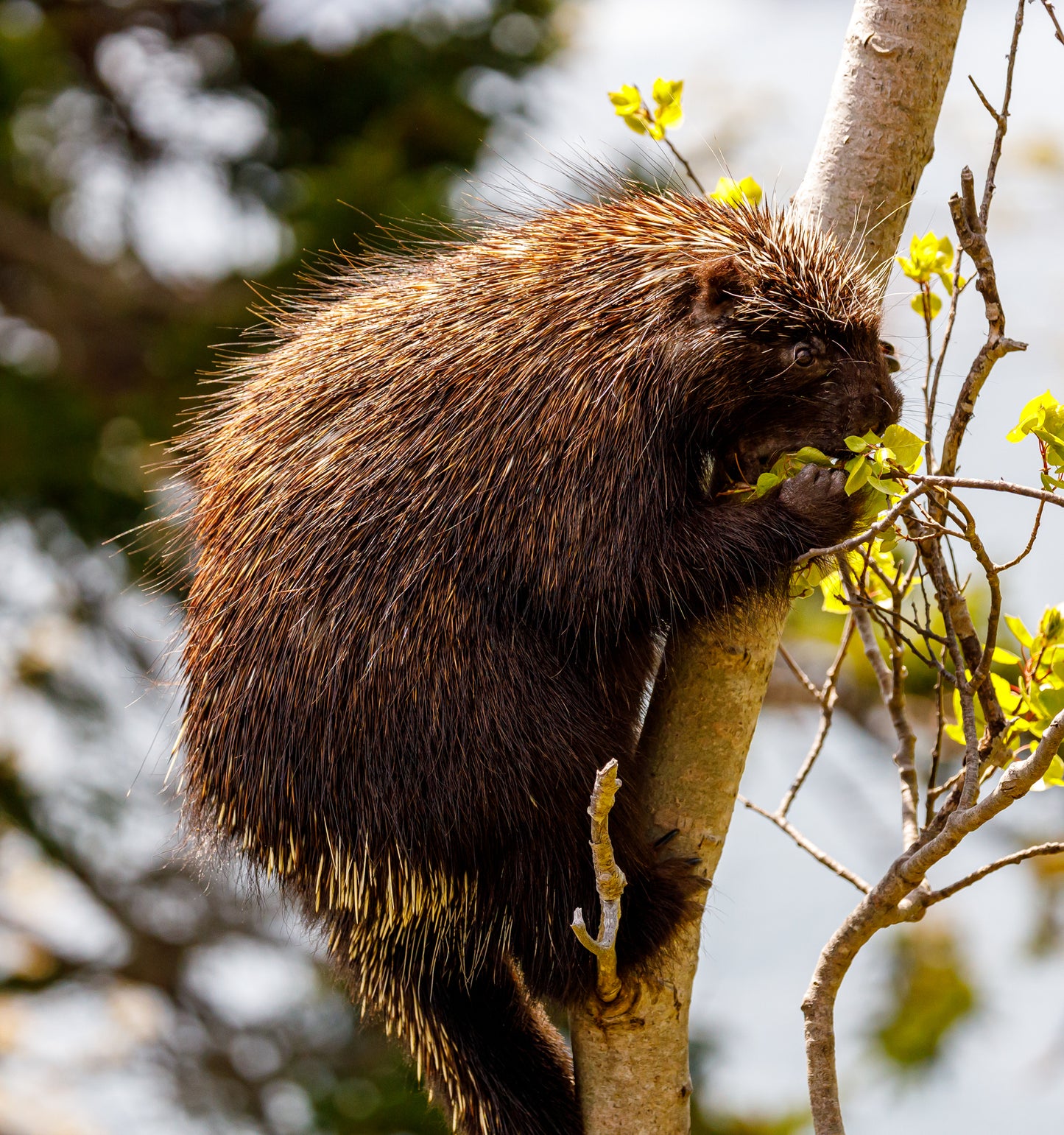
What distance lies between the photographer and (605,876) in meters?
1.92

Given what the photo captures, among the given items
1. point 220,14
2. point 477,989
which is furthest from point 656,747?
point 220,14

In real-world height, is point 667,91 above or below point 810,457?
above

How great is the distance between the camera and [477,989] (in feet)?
8.09

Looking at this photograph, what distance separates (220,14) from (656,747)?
7932 mm

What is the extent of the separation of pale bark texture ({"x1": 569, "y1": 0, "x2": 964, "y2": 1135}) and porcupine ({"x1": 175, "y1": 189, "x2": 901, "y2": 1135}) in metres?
0.07

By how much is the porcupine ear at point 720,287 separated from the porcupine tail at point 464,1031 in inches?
48.2

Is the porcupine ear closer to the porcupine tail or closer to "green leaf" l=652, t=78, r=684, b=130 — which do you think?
"green leaf" l=652, t=78, r=684, b=130

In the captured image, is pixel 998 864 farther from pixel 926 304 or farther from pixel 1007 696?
pixel 926 304

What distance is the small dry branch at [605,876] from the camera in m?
1.80

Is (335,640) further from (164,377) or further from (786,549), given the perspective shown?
(164,377)

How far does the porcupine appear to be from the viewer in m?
2.22

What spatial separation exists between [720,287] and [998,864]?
1154 mm

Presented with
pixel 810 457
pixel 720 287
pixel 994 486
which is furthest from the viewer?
pixel 720 287

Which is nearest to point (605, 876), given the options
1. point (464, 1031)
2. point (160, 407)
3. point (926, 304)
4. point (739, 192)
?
point (464, 1031)
